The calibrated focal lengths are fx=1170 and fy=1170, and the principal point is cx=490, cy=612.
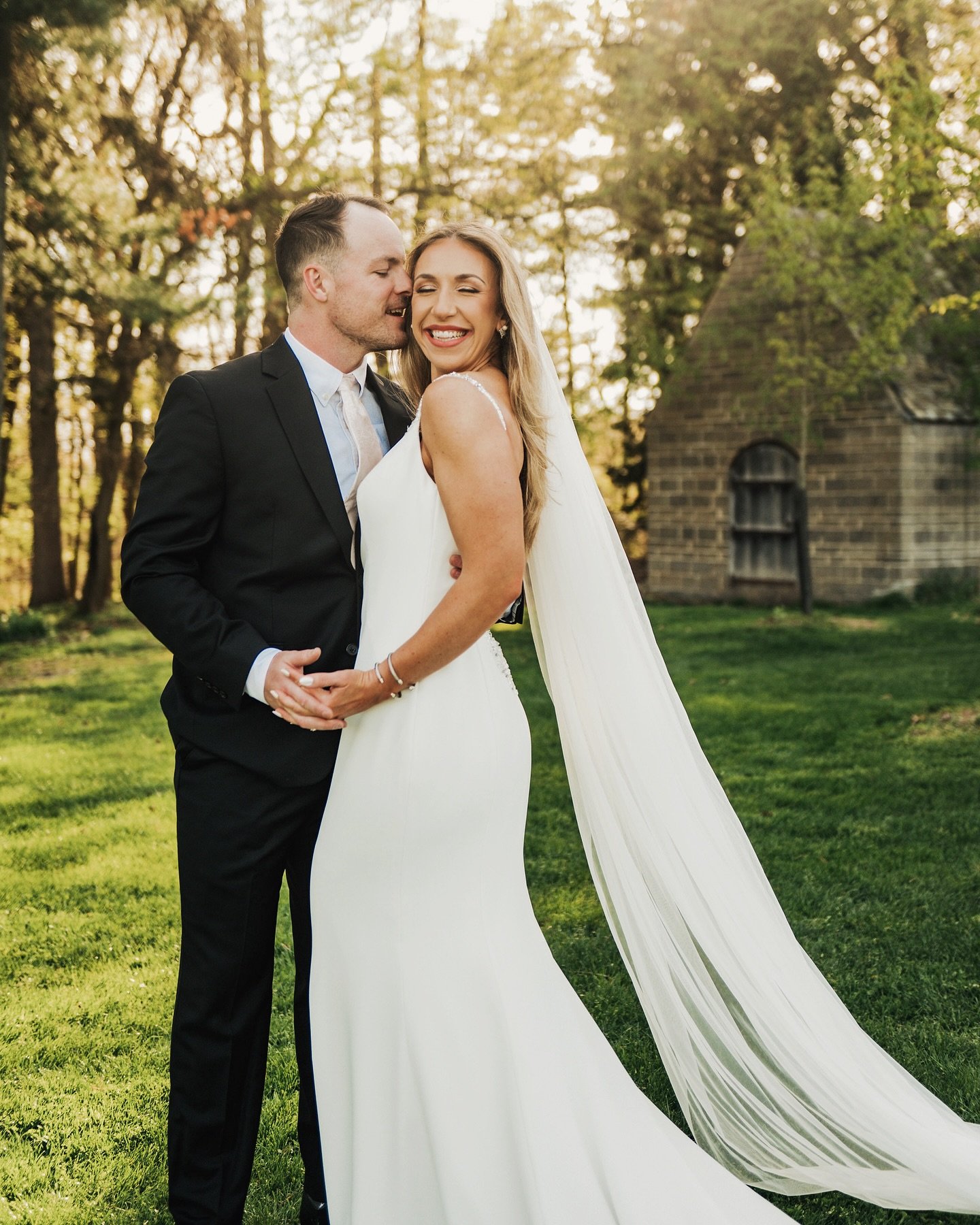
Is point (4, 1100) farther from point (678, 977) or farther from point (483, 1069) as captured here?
point (678, 977)

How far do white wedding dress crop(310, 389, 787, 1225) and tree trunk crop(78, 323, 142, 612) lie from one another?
16.4 meters

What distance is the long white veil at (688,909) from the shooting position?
119 inches

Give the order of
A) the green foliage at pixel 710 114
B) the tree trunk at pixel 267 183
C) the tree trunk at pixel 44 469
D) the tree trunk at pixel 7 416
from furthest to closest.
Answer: the green foliage at pixel 710 114 → the tree trunk at pixel 44 469 → the tree trunk at pixel 7 416 → the tree trunk at pixel 267 183

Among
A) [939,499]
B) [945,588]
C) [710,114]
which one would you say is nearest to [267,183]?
[710,114]

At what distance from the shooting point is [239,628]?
2.79 meters

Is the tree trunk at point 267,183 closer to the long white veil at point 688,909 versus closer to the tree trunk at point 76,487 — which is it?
the tree trunk at point 76,487

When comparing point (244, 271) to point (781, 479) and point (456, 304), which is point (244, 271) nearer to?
point (781, 479)

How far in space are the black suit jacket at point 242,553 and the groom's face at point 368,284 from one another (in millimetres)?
219

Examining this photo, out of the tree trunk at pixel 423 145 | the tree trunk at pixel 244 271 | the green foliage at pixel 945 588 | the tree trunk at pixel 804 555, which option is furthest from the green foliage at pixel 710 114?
the tree trunk at pixel 244 271

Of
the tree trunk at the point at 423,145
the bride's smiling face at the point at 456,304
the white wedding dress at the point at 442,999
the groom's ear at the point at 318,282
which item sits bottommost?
the white wedding dress at the point at 442,999

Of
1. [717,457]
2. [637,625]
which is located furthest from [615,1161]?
[717,457]

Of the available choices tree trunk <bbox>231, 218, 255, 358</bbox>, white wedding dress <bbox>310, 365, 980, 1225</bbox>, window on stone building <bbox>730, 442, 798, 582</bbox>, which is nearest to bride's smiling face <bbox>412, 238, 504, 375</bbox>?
white wedding dress <bbox>310, 365, 980, 1225</bbox>

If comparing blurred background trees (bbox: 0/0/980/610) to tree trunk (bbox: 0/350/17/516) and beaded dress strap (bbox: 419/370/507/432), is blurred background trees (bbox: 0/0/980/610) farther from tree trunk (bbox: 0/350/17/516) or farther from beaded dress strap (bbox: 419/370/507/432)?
beaded dress strap (bbox: 419/370/507/432)

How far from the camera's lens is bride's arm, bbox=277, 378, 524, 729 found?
103 inches
